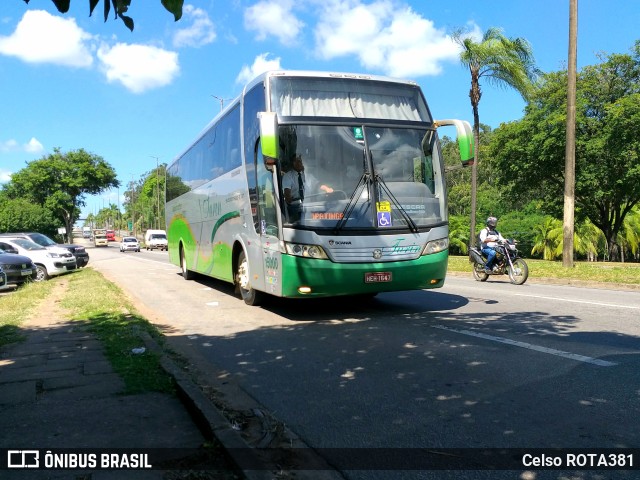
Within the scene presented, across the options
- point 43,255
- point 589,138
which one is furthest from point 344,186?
point 589,138

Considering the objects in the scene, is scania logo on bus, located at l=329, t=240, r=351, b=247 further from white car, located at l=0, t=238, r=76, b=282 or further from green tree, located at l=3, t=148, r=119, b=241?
green tree, located at l=3, t=148, r=119, b=241

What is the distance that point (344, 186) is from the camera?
7.84 m

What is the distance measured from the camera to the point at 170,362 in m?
5.57

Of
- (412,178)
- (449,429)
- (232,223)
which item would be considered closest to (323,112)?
(412,178)

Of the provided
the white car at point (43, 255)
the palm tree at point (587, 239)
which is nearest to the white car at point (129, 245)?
the white car at point (43, 255)

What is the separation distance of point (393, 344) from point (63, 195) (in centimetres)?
6484

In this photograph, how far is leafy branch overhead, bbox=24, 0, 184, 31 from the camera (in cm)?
280

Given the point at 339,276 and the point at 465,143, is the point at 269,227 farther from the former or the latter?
the point at 465,143

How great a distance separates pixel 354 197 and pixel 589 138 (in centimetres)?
2572

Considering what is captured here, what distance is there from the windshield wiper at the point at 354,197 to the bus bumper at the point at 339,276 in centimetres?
57

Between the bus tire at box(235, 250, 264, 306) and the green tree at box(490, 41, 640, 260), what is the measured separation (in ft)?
75.4

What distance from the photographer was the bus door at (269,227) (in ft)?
26.2

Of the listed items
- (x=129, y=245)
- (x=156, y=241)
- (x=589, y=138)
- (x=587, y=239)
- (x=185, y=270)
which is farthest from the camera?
(x=156, y=241)

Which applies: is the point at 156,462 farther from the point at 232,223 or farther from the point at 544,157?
the point at 544,157
